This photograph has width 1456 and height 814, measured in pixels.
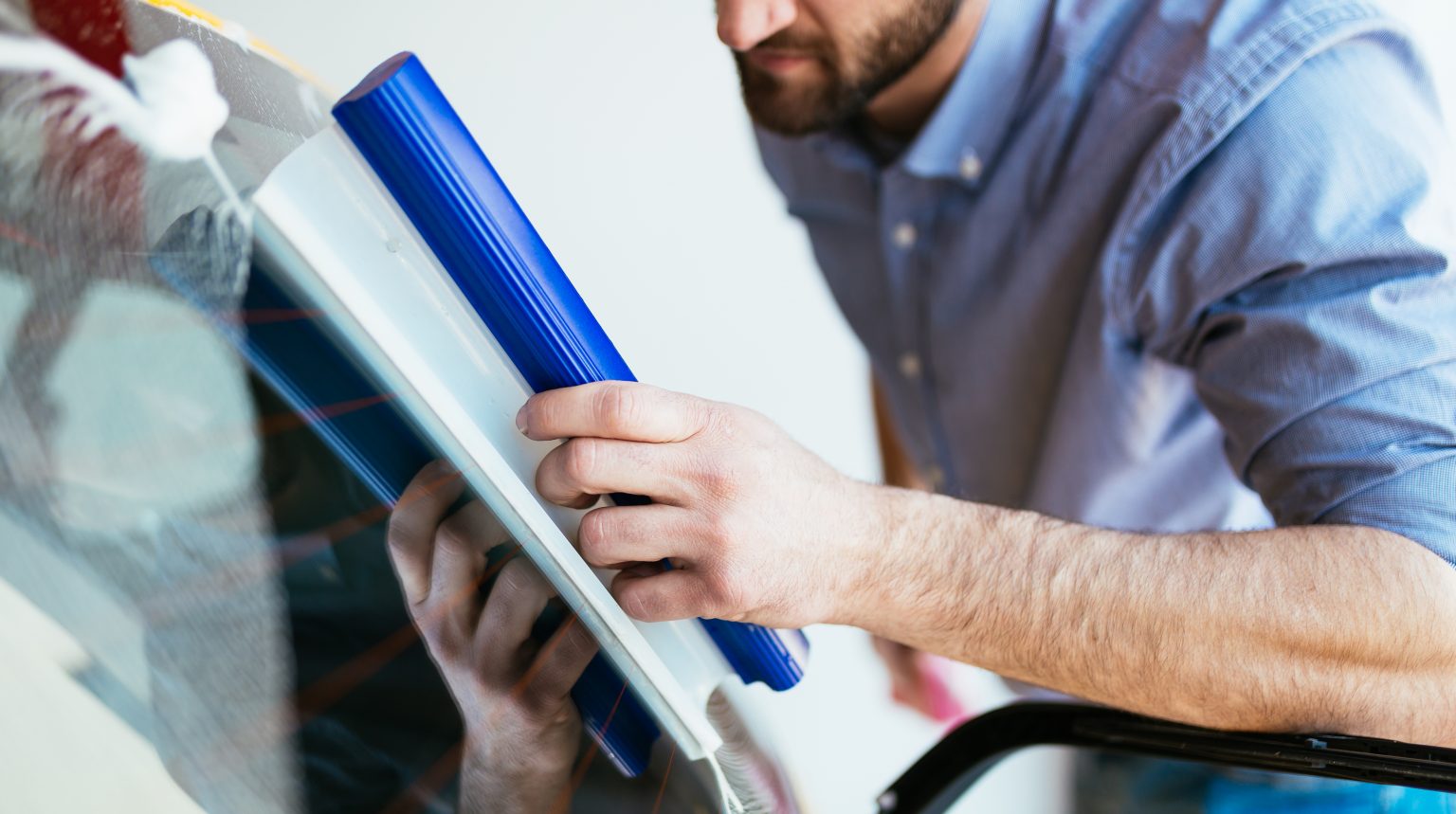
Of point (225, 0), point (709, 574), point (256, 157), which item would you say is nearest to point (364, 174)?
point (256, 157)

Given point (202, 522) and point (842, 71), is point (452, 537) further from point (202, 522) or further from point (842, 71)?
point (842, 71)

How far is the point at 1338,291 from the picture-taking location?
2.41 feet

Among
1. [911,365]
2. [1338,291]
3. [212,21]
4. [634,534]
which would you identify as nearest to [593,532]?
[634,534]

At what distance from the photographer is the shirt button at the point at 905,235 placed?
1108 millimetres

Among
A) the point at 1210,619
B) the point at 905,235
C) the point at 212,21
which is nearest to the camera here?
the point at 212,21

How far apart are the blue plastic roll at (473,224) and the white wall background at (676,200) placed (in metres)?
0.55

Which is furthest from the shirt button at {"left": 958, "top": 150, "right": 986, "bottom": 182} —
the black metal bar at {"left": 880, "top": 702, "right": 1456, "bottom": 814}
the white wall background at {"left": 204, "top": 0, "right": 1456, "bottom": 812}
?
the black metal bar at {"left": 880, "top": 702, "right": 1456, "bottom": 814}

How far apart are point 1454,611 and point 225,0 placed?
1.20m

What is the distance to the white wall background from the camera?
4.26 feet

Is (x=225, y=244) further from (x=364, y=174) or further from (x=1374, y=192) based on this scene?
(x=1374, y=192)

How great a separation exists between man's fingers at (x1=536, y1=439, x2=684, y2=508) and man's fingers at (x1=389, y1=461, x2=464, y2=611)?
46 mm

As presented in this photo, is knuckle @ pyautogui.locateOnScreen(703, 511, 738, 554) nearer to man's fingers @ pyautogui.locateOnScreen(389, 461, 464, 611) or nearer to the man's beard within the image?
man's fingers @ pyautogui.locateOnScreen(389, 461, 464, 611)

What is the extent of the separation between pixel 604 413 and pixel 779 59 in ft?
2.06

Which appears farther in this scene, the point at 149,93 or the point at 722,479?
the point at 722,479
